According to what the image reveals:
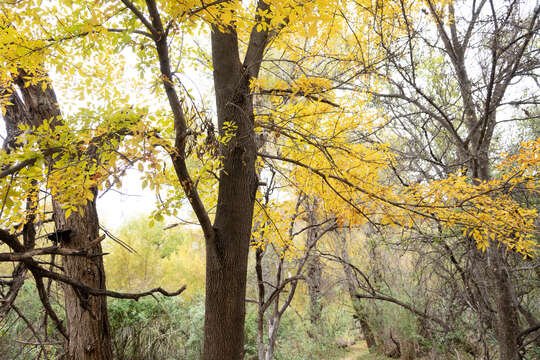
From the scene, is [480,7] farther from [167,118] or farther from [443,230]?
[167,118]

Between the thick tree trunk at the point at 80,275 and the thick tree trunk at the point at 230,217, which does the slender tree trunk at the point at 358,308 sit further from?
the thick tree trunk at the point at 80,275

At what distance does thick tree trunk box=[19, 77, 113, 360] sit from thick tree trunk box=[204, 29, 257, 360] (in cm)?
87

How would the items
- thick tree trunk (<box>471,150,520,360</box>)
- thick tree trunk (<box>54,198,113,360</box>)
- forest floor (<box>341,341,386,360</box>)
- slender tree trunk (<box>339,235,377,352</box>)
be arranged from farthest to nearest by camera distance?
forest floor (<box>341,341,386,360</box>), slender tree trunk (<box>339,235,377,352</box>), thick tree trunk (<box>471,150,520,360</box>), thick tree trunk (<box>54,198,113,360</box>)

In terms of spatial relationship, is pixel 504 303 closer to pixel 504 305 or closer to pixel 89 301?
pixel 504 305

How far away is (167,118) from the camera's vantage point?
2777 mm

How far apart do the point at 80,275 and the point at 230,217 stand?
1.32m

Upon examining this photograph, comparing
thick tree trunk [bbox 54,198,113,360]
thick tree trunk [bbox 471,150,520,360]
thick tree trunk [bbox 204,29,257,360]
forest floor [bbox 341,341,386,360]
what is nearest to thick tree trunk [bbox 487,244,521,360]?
thick tree trunk [bbox 471,150,520,360]

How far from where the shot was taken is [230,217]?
2947mm

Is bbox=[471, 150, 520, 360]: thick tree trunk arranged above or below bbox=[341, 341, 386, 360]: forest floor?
Answer: above

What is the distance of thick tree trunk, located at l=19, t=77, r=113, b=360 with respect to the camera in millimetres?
2740

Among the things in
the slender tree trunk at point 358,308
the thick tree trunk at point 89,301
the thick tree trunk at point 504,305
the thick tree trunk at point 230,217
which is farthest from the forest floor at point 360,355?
the thick tree trunk at point 89,301

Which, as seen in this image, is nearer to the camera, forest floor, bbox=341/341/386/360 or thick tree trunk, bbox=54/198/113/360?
thick tree trunk, bbox=54/198/113/360

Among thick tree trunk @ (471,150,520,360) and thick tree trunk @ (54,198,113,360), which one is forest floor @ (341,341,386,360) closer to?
thick tree trunk @ (471,150,520,360)

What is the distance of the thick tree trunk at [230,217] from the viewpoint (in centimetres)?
279
